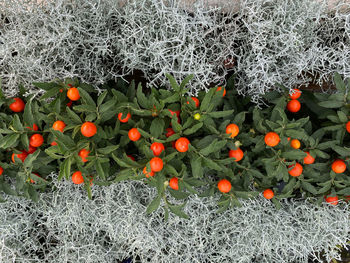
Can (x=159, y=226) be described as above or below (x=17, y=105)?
below

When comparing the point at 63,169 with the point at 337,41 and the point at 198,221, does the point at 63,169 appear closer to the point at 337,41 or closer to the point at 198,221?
the point at 198,221

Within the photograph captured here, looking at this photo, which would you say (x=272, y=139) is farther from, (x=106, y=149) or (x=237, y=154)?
(x=106, y=149)

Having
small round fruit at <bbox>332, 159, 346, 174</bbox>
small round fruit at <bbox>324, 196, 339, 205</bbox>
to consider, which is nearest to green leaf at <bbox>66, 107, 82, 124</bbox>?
small round fruit at <bbox>332, 159, 346, 174</bbox>

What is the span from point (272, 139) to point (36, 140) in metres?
0.80

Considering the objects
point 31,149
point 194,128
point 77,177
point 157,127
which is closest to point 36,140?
point 31,149

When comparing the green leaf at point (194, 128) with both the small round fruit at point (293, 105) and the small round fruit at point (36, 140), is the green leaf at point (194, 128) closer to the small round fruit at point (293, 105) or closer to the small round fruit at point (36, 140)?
the small round fruit at point (293, 105)

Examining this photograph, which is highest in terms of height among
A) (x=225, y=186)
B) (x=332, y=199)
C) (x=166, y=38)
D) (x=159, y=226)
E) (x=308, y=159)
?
(x=166, y=38)

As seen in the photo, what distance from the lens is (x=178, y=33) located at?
3.03 feet

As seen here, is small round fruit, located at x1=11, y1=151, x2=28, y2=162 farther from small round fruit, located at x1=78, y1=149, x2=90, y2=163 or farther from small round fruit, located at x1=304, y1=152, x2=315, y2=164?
small round fruit, located at x1=304, y1=152, x2=315, y2=164

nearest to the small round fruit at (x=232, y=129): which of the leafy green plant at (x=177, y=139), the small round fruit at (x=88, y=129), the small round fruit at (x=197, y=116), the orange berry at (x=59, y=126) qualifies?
the leafy green plant at (x=177, y=139)

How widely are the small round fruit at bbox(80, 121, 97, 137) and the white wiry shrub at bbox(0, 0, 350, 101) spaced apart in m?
0.19

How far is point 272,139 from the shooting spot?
34.7 inches

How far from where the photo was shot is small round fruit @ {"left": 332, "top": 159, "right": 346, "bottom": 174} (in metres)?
0.95

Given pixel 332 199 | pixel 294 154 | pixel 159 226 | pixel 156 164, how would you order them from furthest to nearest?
pixel 159 226 → pixel 332 199 → pixel 294 154 → pixel 156 164
